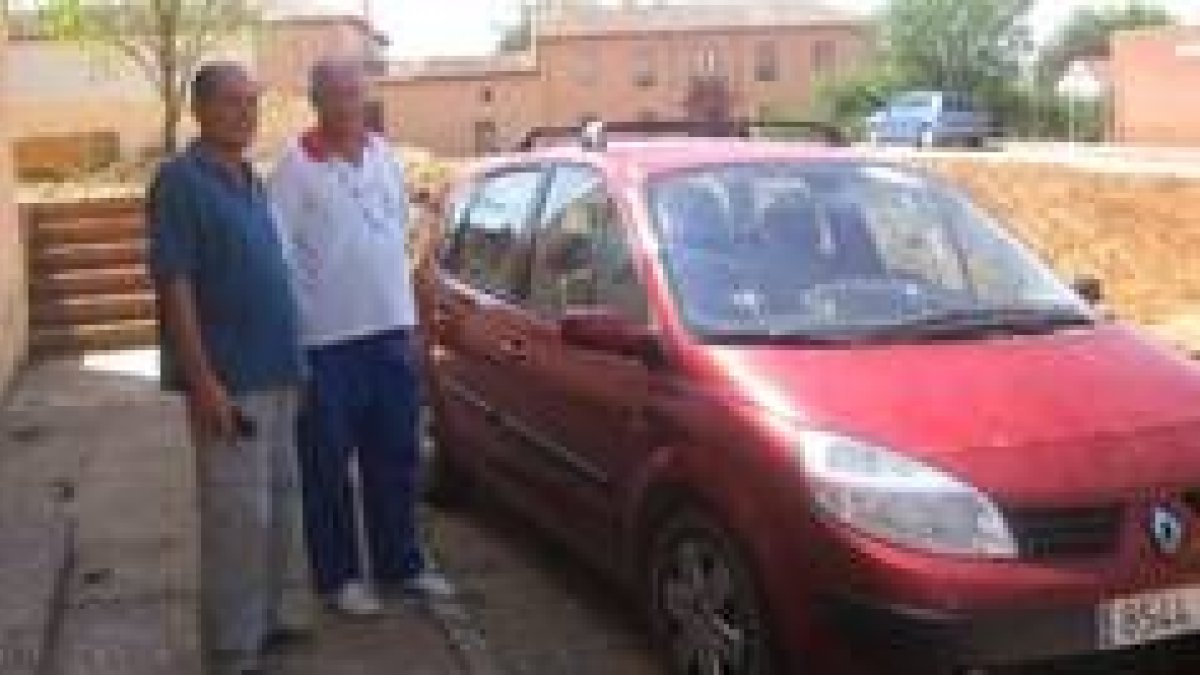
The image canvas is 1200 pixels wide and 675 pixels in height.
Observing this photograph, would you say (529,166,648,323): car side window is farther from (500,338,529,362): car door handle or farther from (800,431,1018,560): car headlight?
(800,431,1018,560): car headlight

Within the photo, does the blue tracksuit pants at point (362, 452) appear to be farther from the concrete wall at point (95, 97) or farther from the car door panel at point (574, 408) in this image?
the concrete wall at point (95, 97)

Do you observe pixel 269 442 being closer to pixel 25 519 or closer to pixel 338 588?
pixel 338 588

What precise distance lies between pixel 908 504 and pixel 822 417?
39 centimetres

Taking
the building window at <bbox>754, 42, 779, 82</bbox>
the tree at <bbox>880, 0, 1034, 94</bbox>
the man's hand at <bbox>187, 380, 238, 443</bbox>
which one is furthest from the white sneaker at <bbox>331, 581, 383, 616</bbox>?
the building window at <bbox>754, 42, 779, 82</bbox>

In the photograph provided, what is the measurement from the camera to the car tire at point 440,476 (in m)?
7.76

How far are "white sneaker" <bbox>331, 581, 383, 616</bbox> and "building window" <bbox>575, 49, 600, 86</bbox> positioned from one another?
249 feet

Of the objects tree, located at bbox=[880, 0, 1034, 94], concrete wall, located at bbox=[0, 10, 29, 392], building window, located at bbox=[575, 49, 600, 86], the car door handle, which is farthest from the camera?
building window, located at bbox=[575, 49, 600, 86]

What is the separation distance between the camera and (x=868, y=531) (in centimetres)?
456

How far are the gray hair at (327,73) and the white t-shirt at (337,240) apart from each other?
163 millimetres

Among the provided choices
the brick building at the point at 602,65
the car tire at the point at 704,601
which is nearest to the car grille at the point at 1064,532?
the car tire at the point at 704,601

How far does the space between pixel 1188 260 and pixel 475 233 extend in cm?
1231

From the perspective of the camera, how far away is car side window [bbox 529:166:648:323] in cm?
586

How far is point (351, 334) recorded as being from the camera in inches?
240

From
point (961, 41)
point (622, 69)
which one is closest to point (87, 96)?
point (961, 41)
